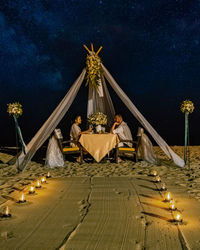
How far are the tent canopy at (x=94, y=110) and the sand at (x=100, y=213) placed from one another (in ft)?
A: 2.95

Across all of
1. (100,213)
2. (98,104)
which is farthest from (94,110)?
(100,213)

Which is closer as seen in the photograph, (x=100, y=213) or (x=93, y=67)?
(x=100, y=213)

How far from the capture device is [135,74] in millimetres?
18609

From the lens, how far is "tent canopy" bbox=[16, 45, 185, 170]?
23.1 ft

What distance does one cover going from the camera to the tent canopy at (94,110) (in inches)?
278

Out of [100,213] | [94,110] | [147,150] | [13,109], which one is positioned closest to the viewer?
[100,213]

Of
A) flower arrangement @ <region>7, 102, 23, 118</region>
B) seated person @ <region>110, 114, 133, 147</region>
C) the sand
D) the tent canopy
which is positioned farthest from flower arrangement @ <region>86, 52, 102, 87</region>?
the sand

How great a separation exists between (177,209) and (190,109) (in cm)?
395

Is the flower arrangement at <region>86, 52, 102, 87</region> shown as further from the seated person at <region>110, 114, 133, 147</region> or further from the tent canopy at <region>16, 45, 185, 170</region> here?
the seated person at <region>110, 114, 133, 147</region>

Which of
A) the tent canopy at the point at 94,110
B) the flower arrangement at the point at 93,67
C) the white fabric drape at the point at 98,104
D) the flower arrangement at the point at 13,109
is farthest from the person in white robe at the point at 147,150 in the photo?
→ the flower arrangement at the point at 13,109

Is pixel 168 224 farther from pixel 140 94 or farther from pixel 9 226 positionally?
pixel 140 94

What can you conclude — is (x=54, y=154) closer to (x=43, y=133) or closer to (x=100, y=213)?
(x=43, y=133)

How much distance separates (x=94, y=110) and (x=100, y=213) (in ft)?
19.1

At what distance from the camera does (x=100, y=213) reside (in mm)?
3492
